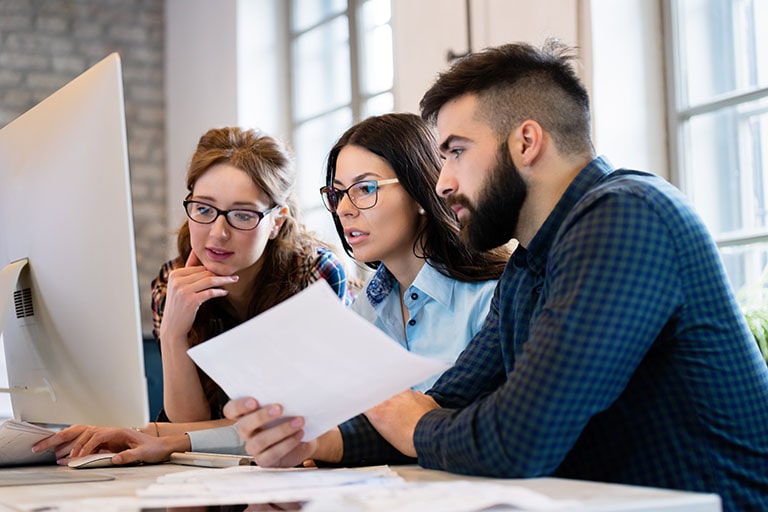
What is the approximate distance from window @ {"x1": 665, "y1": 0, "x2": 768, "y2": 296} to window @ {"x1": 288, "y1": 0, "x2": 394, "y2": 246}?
5.98ft

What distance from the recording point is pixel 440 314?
199 cm

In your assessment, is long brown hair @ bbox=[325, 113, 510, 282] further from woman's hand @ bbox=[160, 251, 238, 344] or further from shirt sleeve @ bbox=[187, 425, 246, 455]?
shirt sleeve @ bbox=[187, 425, 246, 455]

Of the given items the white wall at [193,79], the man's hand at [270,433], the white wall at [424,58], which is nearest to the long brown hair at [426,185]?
the man's hand at [270,433]

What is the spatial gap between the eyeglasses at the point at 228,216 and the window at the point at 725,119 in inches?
55.5

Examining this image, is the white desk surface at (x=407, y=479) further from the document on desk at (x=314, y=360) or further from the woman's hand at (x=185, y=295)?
the woman's hand at (x=185, y=295)

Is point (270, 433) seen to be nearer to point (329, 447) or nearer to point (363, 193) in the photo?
point (329, 447)

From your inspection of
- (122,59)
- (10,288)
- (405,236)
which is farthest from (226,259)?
(122,59)

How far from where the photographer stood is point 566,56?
150 cm

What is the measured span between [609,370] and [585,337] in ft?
0.14

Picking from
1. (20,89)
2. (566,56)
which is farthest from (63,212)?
(20,89)

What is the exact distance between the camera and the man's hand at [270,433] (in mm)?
1192

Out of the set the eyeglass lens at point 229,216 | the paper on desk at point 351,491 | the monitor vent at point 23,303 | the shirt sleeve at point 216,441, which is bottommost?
the shirt sleeve at point 216,441

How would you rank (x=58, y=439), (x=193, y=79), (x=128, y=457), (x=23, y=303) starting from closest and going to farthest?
1. (x=23, y=303)
2. (x=128, y=457)
3. (x=58, y=439)
4. (x=193, y=79)

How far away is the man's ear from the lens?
1.36 m
